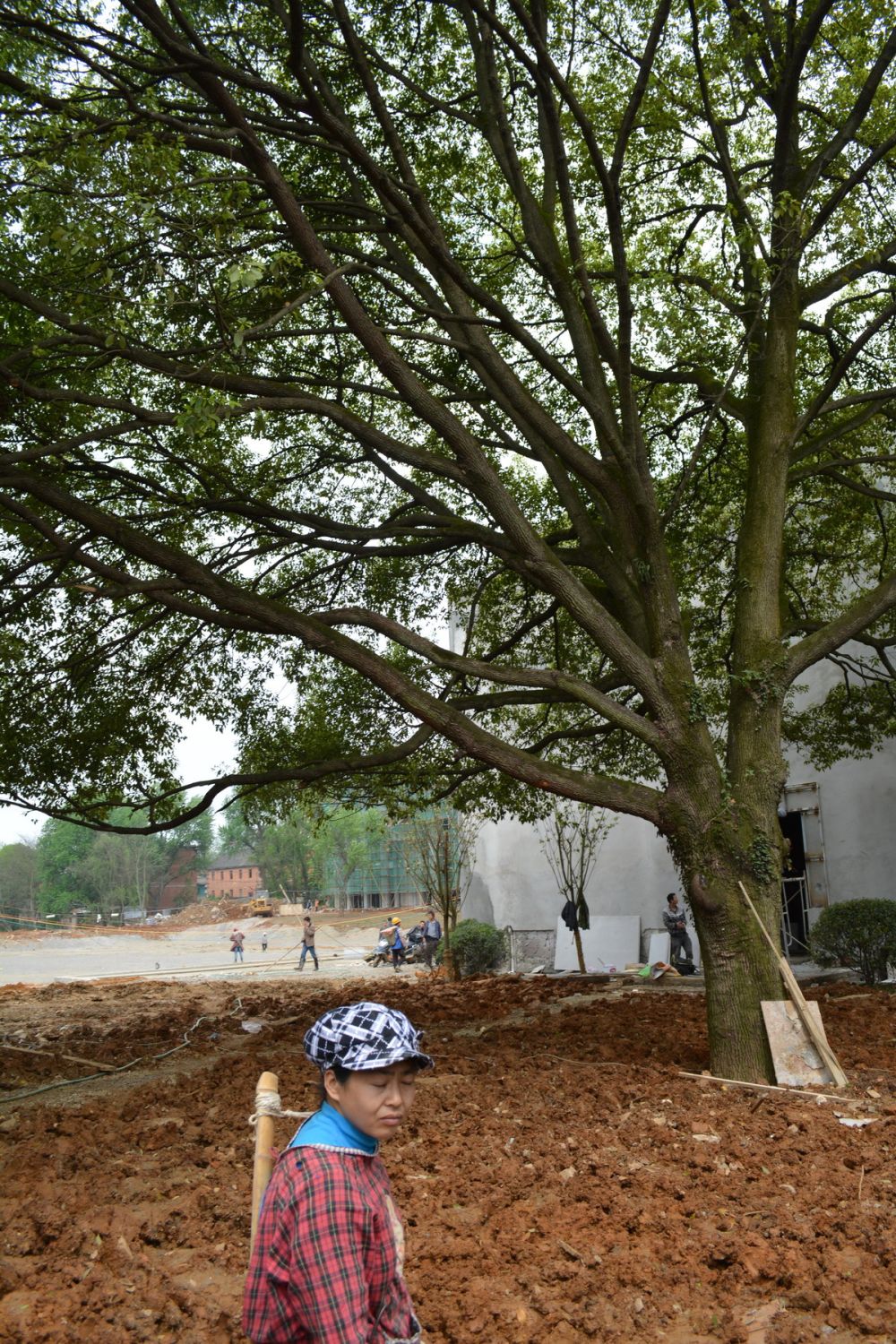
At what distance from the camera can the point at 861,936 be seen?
43.2 ft

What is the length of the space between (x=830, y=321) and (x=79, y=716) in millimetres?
8149

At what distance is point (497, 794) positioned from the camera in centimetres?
1223

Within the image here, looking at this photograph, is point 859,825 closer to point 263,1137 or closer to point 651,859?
point 651,859

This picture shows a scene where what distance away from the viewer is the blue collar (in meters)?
2.18

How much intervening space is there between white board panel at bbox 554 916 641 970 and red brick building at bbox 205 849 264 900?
62610 mm

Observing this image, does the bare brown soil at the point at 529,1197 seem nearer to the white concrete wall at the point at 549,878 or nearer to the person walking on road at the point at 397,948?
the white concrete wall at the point at 549,878

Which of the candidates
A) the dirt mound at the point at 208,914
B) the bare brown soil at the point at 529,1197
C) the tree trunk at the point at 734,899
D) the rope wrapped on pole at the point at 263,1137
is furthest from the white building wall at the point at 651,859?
the dirt mound at the point at 208,914

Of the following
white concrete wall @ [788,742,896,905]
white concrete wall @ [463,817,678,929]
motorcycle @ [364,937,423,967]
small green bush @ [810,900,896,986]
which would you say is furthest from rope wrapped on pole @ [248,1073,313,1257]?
motorcycle @ [364,937,423,967]

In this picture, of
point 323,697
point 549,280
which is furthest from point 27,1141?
point 549,280

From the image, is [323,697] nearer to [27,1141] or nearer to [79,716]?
[79,716]

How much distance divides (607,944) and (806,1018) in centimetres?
1214

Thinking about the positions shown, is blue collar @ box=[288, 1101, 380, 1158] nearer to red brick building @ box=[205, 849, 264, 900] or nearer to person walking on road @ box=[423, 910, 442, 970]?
person walking on road @ box=[423, 910, 442, 970]

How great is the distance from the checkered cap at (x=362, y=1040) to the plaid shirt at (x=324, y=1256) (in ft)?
0.59

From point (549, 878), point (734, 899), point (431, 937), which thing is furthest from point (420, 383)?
point (431, 937)
